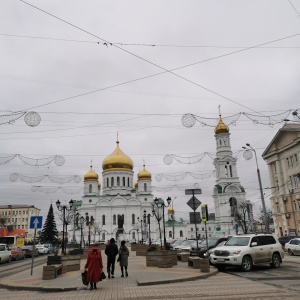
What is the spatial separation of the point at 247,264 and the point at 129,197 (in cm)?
7009

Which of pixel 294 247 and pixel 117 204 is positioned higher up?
pixel 117 204

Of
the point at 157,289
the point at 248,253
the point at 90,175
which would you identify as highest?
the point at 90,175

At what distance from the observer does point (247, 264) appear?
1527cm

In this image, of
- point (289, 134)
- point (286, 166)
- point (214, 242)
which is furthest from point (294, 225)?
point (214, 242)

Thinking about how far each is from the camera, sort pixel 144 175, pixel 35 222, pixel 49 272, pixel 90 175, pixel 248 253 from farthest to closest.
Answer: pixel 90 175, pixel 144 175, pixel 35 222, pixel 248 253, pixel 49 272

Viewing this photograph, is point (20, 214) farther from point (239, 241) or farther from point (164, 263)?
point (239, 241)

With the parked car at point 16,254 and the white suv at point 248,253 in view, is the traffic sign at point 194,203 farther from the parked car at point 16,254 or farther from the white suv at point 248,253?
the parked car at point 16,254

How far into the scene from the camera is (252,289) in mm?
9930

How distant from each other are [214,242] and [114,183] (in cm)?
6322

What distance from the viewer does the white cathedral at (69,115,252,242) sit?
74.6 metres

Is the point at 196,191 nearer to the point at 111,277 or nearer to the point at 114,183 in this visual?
the point at 111,277

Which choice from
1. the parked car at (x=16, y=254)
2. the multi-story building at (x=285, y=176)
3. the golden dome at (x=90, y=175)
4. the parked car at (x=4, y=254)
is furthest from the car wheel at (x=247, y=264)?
the golden dome at (x=90, y=175)

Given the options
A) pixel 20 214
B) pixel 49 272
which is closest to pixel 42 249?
pixel 49 272

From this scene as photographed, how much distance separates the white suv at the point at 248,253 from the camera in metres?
15.2
